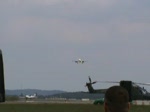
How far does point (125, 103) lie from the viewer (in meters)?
Answer: 3.97

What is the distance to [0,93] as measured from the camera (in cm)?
640

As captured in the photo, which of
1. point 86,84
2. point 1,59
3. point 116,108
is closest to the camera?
point 116,108

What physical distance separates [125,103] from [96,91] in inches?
3033

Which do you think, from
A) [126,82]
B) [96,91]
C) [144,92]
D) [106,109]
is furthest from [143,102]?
[106,109]

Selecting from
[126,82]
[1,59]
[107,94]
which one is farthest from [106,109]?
[126,82]

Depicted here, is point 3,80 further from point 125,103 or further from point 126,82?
point 126,82

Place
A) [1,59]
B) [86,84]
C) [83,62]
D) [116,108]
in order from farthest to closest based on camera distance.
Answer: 1. [86,84]
2. [83,62]
3. [1,59]
4. [116,108]

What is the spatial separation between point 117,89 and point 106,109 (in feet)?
0.55

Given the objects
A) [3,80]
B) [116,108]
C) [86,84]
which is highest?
[86,84]

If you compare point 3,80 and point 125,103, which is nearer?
point 125,103

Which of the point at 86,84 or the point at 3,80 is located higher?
the point at 86,84

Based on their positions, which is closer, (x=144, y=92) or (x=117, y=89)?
(x=117, y=89)

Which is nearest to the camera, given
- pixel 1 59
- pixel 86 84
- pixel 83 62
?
pixel 1 59

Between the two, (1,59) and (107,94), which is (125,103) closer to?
(107,94)
